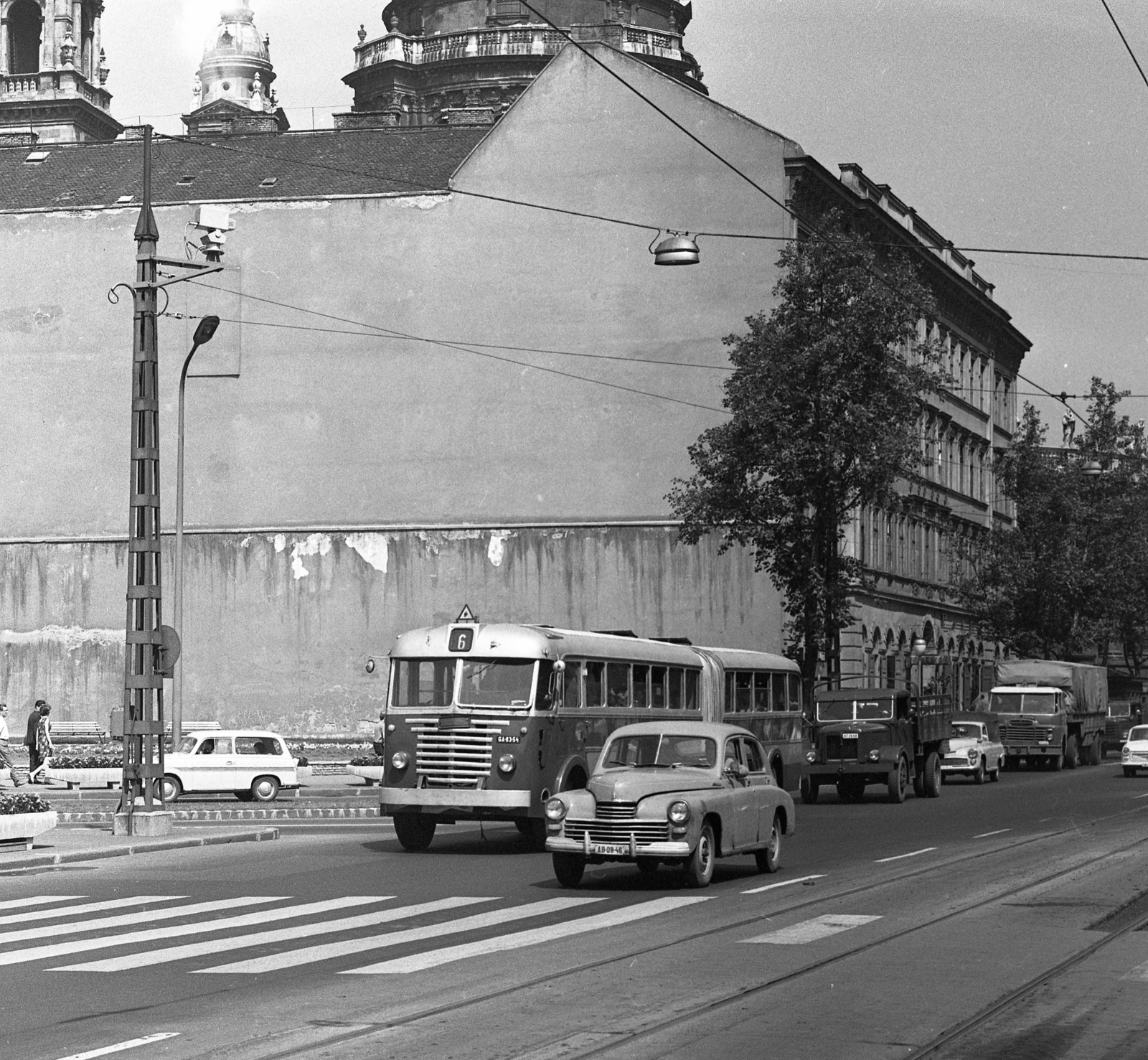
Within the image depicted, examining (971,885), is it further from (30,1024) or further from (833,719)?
(833,719)

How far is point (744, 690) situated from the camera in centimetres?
3322

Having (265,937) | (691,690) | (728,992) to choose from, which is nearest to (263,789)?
(691,690)

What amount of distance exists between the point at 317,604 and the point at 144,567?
30.7 metres

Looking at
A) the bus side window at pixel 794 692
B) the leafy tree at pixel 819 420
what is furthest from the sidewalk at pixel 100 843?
the leafy tree at pixel 819 420

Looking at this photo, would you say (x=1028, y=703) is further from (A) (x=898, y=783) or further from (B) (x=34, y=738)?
(B) (x=34, y=738)

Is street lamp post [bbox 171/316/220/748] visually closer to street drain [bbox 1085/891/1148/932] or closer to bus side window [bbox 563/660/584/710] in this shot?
bus side window [bbox 563/660/584/710]

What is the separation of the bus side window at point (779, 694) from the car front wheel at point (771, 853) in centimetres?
1408

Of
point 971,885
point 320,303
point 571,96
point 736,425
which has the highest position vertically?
point 571,96

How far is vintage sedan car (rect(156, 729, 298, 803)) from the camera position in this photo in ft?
125

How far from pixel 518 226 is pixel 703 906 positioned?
4309 cm

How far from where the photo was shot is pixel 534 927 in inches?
608

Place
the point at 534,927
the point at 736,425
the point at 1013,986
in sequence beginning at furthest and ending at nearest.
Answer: the point at 736,425 < the point at 534,927 < the point at 1013,986

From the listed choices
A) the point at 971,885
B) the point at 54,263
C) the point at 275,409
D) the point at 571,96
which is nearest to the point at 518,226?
the point at 571,96

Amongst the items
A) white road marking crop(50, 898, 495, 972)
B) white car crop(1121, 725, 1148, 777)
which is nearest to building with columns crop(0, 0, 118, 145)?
white car crop(1121, 725, 1148, 777)
